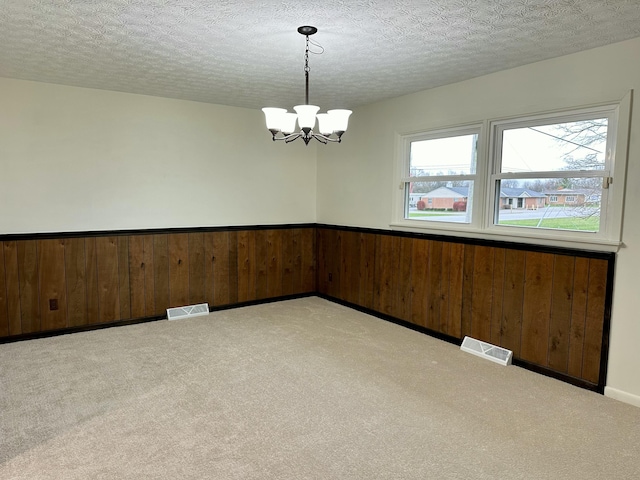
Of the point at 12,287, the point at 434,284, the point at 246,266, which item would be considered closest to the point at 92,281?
the point at 12,287

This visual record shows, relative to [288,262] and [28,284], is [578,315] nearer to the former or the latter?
[288,262]

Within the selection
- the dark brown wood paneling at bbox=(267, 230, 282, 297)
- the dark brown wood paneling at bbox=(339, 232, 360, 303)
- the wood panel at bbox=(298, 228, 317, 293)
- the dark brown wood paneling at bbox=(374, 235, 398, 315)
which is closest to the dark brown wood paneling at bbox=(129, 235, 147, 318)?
the dark brown wood paneling at bbox=(267, 230, 282, 297)

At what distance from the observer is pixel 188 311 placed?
4824 millimetres

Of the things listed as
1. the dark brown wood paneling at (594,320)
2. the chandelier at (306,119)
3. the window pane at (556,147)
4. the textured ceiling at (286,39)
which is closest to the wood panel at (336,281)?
the dark brown wood paneling at (594,320)

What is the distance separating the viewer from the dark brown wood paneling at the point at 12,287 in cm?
392

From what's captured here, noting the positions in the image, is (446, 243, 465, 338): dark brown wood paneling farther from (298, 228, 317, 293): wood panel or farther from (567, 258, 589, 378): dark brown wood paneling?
(298, 228, 317, 293): wood panel

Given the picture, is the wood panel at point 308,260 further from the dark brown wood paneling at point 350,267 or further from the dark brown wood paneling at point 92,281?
the dark brown wood paneling at point 92,281

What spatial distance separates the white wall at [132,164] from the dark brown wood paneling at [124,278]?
0.21 metres

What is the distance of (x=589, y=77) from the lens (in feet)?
9.94

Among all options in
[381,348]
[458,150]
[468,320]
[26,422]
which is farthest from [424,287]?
[26,422]

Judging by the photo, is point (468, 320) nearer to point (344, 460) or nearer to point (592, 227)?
point (592, 227)

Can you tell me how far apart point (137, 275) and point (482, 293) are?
343 cm

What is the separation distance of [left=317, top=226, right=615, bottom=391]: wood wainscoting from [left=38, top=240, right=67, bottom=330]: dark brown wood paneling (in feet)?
9.98

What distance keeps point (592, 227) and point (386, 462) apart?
7.27 ft
